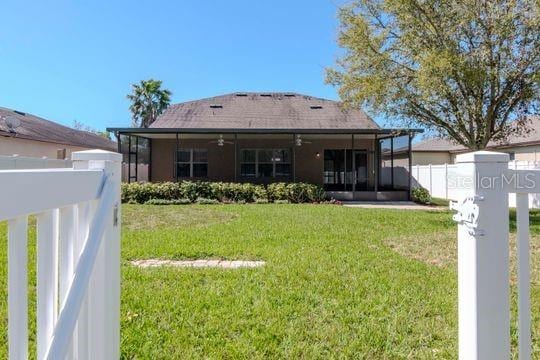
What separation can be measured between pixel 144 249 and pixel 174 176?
1308cm

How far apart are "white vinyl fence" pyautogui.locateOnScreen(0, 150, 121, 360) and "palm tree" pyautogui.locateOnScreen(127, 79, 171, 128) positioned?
40.9 metres

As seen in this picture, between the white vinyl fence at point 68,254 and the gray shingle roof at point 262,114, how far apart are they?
16.3 m

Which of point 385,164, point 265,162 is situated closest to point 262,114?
point 265,162

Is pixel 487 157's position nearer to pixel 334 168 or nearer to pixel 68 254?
pixel 68 254

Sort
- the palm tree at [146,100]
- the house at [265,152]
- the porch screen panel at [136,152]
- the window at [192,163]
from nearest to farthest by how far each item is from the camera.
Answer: the porch screen panel at [136,152], the house at [265,152], the window at [192,163], the palm tree at [146,100]

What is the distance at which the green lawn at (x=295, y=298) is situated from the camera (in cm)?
289

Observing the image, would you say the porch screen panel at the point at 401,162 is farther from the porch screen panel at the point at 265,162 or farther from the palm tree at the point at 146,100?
the palm tree at the point at 146,100

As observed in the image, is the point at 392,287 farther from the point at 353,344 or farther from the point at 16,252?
the point at 16,252

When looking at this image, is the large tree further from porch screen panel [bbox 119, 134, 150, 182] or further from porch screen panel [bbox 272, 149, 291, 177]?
porch screen panel [bbox 119, 134, 150, 182]

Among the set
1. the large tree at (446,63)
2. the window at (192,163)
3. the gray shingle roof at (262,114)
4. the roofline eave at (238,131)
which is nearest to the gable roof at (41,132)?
the roofline eave at (238,131)

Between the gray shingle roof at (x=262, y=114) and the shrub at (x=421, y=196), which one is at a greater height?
the gray shingle roof at (x=262, y=114)

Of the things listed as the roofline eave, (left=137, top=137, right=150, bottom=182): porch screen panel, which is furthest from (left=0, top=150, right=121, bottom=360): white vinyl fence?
(left=137, top=137, right=150, bottom=182): porch screen panel

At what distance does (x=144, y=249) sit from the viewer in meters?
6.18

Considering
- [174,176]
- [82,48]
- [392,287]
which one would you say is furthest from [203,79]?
[392,287]
